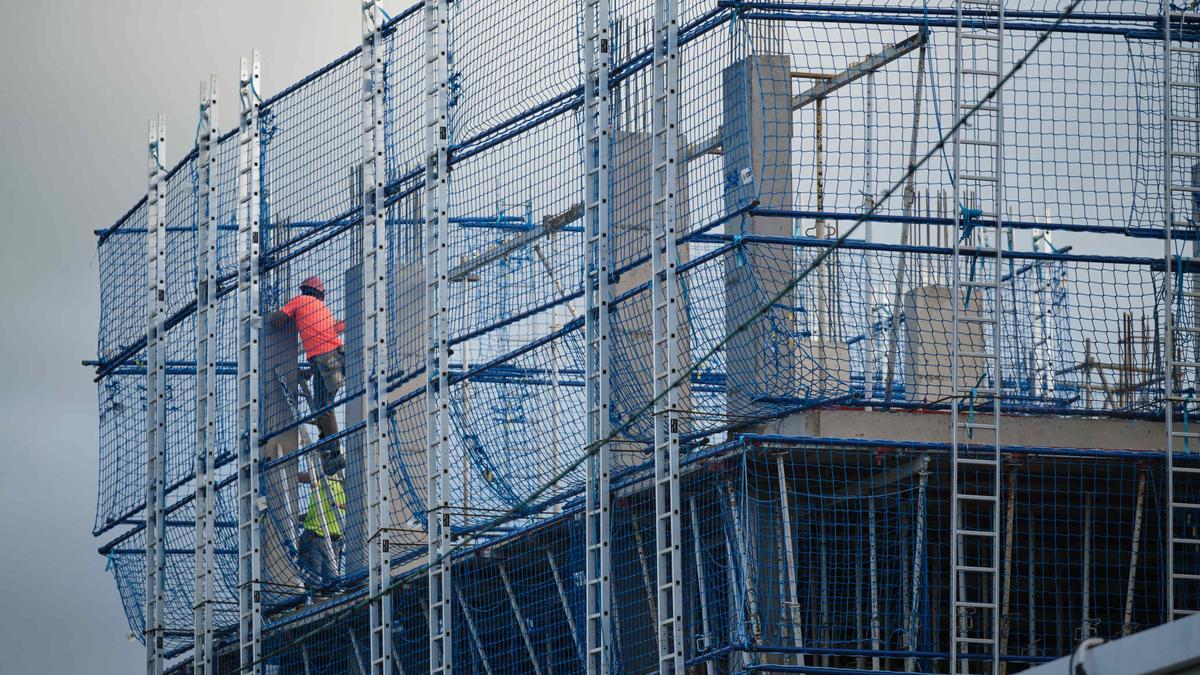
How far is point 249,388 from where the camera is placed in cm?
2142

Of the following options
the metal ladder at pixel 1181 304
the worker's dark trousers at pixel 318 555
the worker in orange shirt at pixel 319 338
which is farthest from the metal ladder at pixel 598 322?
the worker's dark trousers at pixel 318 555

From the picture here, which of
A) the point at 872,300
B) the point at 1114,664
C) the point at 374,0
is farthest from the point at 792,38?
the point at 1114,664

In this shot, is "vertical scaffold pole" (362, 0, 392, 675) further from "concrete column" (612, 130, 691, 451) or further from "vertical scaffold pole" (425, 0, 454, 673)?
"concrete column" (612, 130, 691, 451)

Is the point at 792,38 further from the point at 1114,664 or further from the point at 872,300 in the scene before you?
the point at 1114,664

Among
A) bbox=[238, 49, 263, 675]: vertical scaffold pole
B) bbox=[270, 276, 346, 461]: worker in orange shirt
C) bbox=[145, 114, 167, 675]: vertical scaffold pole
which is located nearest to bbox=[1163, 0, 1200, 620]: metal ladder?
bbox=[270, 276, 346, 461]: worker in orange shirt

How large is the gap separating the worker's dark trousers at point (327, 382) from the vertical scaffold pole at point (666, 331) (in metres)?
5.62

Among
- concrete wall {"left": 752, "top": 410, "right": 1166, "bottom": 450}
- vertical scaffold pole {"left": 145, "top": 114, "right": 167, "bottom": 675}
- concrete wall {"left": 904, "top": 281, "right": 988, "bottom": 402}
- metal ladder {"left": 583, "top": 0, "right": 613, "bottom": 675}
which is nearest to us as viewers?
concrete wall {"left": 752, "top": 410, "right": 1166, "bottom": 450}

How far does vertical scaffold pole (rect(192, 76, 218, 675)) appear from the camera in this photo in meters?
21.8

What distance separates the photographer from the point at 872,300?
1728 centimetres

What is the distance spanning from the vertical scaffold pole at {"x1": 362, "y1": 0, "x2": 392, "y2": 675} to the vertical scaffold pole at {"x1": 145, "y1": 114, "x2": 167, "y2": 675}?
13.2 feet

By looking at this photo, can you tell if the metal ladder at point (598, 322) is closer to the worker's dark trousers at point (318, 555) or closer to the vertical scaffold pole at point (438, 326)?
the vertical scaffold pole at point (438, 326)

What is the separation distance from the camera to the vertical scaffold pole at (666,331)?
15648mm

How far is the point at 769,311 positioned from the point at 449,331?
150 inches

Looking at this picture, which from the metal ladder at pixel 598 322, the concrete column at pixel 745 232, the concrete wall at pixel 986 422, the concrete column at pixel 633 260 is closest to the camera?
the concrete column at pixel 745 232
